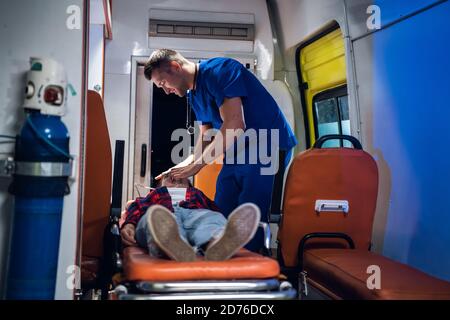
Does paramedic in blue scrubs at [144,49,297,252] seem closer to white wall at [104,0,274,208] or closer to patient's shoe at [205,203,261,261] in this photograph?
patient's shoe at [205,203,261,261]

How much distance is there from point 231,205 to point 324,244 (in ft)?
2.22

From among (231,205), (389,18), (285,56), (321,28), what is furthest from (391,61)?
(285,56)

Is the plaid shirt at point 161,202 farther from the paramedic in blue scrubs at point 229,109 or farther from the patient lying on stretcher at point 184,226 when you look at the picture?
the paramedic in blue scrubs at point 229,109

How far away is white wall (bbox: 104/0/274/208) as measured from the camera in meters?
4.46

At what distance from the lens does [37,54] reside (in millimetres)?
1727

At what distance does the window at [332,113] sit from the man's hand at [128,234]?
2288 mm

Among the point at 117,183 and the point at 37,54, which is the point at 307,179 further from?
the point at 37,54

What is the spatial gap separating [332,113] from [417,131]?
1.62m

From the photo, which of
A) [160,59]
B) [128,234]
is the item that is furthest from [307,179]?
[160,59]

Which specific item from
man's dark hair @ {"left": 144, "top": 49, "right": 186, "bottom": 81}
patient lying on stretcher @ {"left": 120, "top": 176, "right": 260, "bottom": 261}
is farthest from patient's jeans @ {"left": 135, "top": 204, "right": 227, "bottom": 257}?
man's dark hair @ {"left": 144, "top": 49, "right": 186, "bottom": 81}

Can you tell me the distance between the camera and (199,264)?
1.47 m

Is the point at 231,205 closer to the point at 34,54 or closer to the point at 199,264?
the point at 199,264

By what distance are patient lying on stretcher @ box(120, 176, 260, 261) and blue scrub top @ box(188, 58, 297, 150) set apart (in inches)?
23.7

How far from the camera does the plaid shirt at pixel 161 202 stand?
2156mm
